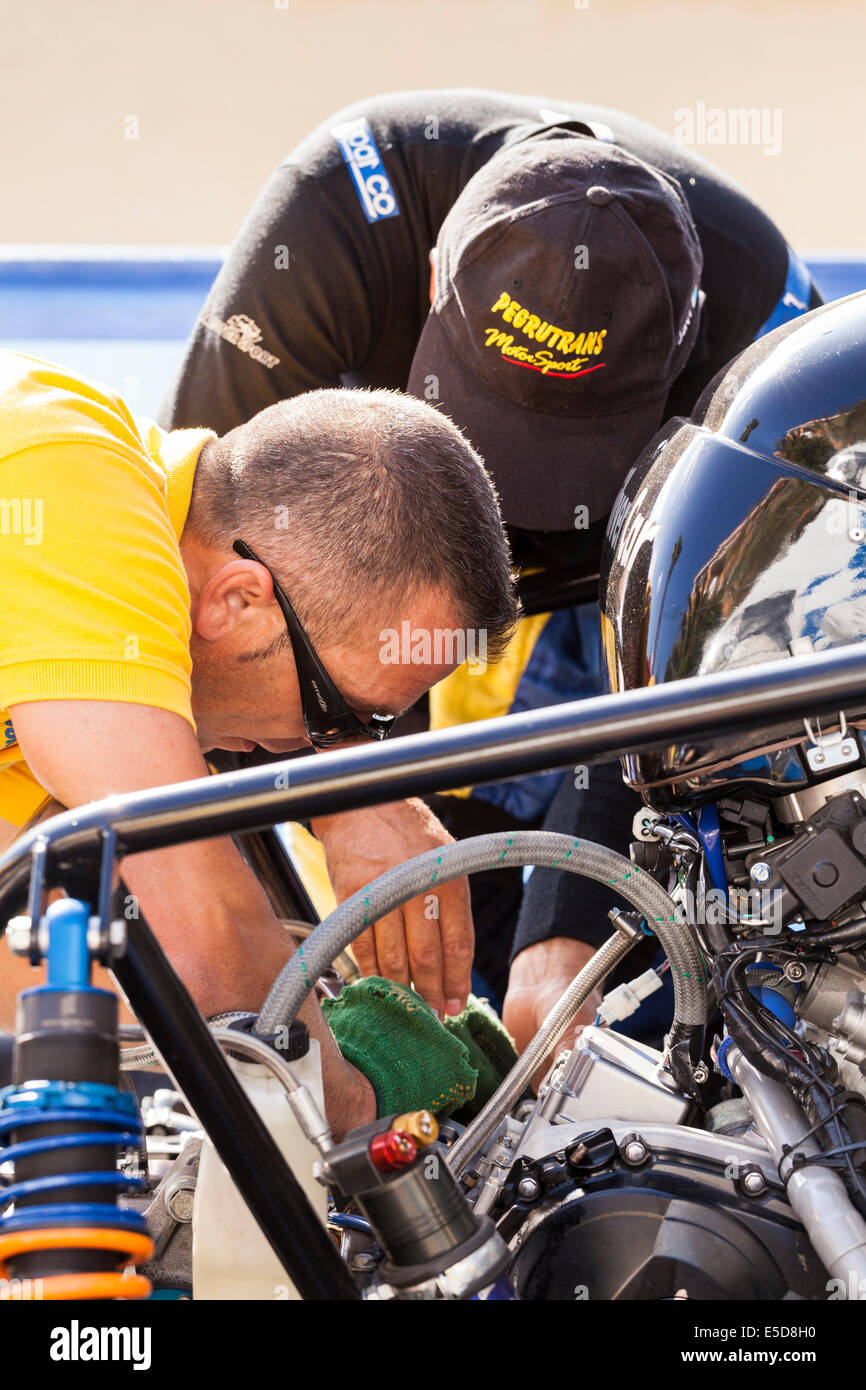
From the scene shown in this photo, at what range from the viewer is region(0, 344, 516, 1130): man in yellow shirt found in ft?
3.46

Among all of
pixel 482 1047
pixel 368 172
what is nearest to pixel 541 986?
pixel 482 1047

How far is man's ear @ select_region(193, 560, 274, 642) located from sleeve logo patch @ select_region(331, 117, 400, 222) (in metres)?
1.05

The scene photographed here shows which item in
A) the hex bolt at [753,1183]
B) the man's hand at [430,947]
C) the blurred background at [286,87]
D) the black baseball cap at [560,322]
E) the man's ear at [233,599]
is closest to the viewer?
the hex bolt at [753,1183]

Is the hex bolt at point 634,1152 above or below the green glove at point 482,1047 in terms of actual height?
below

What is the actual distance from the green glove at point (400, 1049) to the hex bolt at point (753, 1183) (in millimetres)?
260

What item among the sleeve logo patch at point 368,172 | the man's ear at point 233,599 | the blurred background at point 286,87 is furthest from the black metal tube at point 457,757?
the blurred background at point 286,87

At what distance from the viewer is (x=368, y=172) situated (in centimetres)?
216

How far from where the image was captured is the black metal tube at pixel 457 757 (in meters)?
0.79

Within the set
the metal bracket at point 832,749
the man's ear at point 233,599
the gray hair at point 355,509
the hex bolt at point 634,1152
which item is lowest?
the hex bolt at point 634,1152

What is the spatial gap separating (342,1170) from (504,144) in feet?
5.75

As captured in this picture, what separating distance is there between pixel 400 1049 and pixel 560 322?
1014 mm

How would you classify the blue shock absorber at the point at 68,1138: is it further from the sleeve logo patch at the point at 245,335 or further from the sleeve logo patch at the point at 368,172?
the sleeve logo patch at the point at 368,172

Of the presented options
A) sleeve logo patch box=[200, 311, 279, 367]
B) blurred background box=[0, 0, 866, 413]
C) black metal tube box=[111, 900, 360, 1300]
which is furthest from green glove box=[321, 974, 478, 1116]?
blurred background box=[0, 0, 866, 413]
